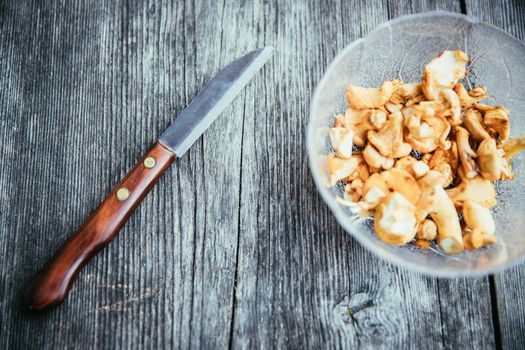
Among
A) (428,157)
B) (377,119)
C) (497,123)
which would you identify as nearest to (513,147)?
(497,123)

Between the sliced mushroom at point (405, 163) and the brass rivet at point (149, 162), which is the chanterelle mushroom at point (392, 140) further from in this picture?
the brass rivet at point (149, 162)

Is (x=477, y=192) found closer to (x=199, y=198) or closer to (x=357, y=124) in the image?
(x=357, y=124)

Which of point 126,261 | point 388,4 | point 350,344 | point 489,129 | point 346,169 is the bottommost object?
point 350,344

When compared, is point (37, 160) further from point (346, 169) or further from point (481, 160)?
point (481, 160)

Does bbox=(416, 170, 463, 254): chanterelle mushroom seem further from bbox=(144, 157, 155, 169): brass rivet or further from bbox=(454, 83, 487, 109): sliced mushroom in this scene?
bbox=(144, 157, 155, 169): brass rivet

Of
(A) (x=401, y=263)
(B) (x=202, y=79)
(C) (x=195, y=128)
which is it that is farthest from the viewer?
(B) (x=202, y=79)

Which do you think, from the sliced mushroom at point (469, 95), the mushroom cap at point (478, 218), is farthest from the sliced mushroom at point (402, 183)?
the sliced mushroom at point (469, 95)

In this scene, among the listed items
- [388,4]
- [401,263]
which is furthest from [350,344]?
[388,4]
